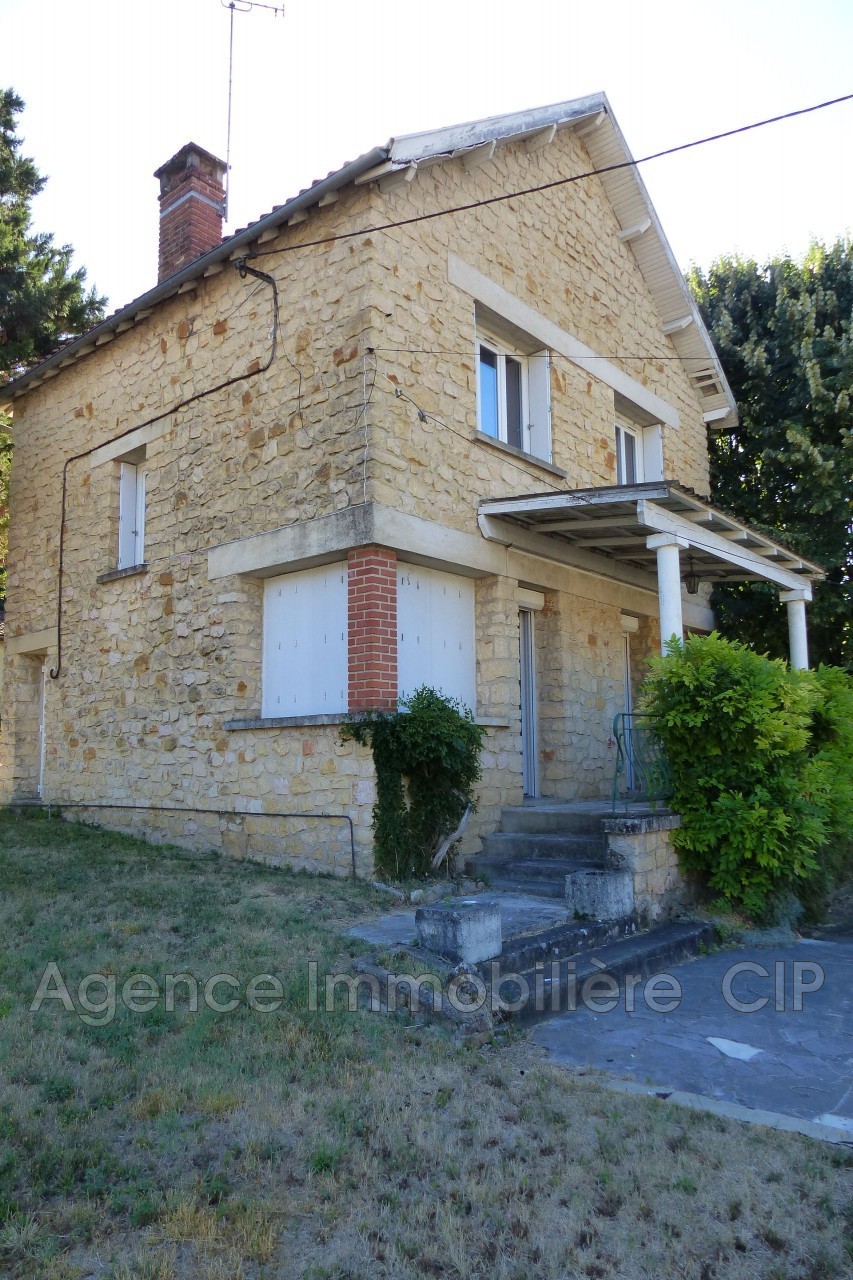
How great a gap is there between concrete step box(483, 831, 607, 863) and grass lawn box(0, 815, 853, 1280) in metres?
2.98

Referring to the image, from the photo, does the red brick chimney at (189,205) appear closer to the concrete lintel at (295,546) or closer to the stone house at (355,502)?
the stone house at (355,502)

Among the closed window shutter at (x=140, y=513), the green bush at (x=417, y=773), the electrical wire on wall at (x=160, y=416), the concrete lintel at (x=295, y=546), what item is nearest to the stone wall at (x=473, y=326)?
the concrete lintel at (x=295, y=546)

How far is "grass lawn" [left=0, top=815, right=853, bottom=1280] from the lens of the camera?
9.11ft

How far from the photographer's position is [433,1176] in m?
3.23

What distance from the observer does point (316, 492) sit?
8219 mm

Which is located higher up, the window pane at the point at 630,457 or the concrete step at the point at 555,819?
the window pane at the point at 630,457

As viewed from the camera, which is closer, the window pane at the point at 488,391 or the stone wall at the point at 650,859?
the stone wall at the point at 650,859

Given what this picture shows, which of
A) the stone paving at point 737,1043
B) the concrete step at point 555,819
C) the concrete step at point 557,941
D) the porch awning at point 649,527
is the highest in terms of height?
the porch awning at point 649,527

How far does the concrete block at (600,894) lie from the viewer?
253 inches

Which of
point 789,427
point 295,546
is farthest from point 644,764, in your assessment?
point 789,427

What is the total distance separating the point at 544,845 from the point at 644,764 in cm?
105

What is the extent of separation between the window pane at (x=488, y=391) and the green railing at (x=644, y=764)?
3561mm

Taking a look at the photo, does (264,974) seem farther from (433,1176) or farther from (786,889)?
(786,889)

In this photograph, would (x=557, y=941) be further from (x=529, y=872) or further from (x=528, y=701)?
(x=528, y=701)
